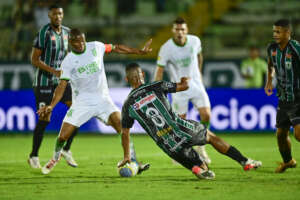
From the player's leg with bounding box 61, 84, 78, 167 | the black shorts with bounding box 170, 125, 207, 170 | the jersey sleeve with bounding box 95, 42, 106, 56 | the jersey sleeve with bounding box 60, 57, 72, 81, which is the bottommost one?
the player's leg with bounding box 61, 84, 78, 167

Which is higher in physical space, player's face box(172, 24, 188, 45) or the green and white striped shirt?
player's face box(172, 24, 188, 45)

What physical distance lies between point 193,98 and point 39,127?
2.40m

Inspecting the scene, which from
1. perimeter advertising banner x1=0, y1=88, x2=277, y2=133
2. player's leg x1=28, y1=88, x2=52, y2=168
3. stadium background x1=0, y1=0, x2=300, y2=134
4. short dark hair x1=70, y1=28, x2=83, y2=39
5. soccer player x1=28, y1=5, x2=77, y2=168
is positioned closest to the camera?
short dark hair x1=70, y1=28, x2=83, y2=39

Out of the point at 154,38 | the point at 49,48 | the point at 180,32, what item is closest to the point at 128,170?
the point at 49,48

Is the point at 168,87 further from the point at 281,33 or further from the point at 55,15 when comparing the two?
the point at 55,15

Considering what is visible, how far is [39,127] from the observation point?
958 centimetres

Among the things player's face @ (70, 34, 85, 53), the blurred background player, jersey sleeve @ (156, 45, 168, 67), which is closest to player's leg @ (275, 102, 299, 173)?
jersey sleeve @ (156, 45, 168, 67)

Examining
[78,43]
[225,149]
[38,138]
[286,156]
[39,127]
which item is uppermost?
[78,43]

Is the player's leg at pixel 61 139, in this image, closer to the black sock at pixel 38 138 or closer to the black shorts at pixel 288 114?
the black sock at pixel 38 138

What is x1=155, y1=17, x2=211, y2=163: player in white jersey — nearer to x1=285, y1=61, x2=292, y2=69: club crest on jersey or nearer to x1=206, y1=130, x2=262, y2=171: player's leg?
x1=206, y1=130, x2=262, y2=171: player's leg

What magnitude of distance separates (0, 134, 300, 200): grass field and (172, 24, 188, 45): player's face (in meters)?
1.89

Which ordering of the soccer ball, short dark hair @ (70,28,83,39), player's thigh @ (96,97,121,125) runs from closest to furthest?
1. the soccer ball
2. short dark hair @ (70,28,83,39)
3. player's thigh @ (96,97,121,125)

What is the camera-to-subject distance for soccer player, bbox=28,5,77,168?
9.55 m

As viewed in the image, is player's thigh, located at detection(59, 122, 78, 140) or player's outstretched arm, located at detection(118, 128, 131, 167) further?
player's thigh, located at detection(59, 122, 78, 140)
